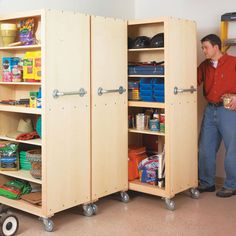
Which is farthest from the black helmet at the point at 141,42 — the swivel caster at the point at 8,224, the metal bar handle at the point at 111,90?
the swivel caster at the point at 8,224

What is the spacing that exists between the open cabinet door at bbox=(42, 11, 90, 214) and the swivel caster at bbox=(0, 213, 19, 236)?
0.27 metres

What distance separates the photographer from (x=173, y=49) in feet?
12.1

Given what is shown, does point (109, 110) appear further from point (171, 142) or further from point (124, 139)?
point (171, 142)

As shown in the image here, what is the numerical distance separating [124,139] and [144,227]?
0.89 meters

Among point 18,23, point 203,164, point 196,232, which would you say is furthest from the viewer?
point 203,164

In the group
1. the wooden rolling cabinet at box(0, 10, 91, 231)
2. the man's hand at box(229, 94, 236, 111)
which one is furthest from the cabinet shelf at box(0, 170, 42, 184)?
the man's hand at box(229, 94, 236, 111)

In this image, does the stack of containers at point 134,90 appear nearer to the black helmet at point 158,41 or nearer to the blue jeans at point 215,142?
the black helmet at point 158,41

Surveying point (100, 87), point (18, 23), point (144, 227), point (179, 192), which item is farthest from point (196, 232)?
point (18, 23)

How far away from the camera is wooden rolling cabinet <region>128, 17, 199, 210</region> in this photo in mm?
3688

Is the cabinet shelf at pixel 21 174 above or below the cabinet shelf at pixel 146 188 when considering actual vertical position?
above

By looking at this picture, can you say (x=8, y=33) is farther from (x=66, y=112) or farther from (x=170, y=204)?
(x=170, y=204)

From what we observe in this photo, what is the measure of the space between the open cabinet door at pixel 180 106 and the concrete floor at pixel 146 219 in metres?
0.22

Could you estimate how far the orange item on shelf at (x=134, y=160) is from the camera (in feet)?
13.3

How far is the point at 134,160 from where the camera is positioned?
4.10m
